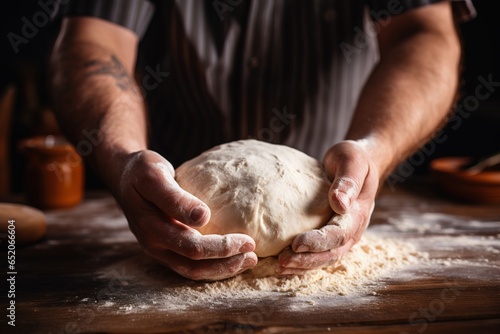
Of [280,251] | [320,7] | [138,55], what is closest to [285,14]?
[320,7]

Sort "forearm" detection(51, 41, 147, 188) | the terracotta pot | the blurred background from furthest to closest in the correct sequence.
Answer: the blurred background
the terracotta pot
"forearm" detection(51, 41, 147, 188)

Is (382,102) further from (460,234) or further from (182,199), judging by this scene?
(182,199)

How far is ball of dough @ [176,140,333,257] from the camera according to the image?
117 cm

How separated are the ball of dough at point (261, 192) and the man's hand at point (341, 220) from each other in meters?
0.05

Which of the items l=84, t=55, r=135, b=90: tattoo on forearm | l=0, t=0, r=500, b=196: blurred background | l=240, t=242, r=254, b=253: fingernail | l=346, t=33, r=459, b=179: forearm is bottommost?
l=0, t=0, r=500, b=196: blurred background

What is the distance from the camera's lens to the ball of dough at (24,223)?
148 centimetres

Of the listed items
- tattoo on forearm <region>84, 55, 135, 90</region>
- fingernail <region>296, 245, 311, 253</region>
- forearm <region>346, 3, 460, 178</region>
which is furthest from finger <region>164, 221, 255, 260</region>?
tattoo on forearm <region>84, 55, 135, 90</region>

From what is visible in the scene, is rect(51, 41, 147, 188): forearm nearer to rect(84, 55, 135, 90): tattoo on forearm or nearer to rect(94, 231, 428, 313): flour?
rect(84, 55, 135, 90): tattoo on forearm

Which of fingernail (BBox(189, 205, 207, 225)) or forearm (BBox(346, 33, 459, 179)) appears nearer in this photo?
fingernail (BBox(189, 205, 207, 225))

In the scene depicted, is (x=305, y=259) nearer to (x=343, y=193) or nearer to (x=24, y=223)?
(x=343, y=193)

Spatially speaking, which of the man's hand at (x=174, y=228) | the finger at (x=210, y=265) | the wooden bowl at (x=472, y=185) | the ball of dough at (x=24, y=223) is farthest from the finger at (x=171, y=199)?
the wooden bowl at (x=472, y=185)

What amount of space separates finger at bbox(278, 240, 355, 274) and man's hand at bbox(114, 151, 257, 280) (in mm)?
78

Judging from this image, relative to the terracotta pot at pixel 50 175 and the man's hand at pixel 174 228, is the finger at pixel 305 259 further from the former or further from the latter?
the terracotta pot at pixel 50 175

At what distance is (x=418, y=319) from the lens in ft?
3.33
